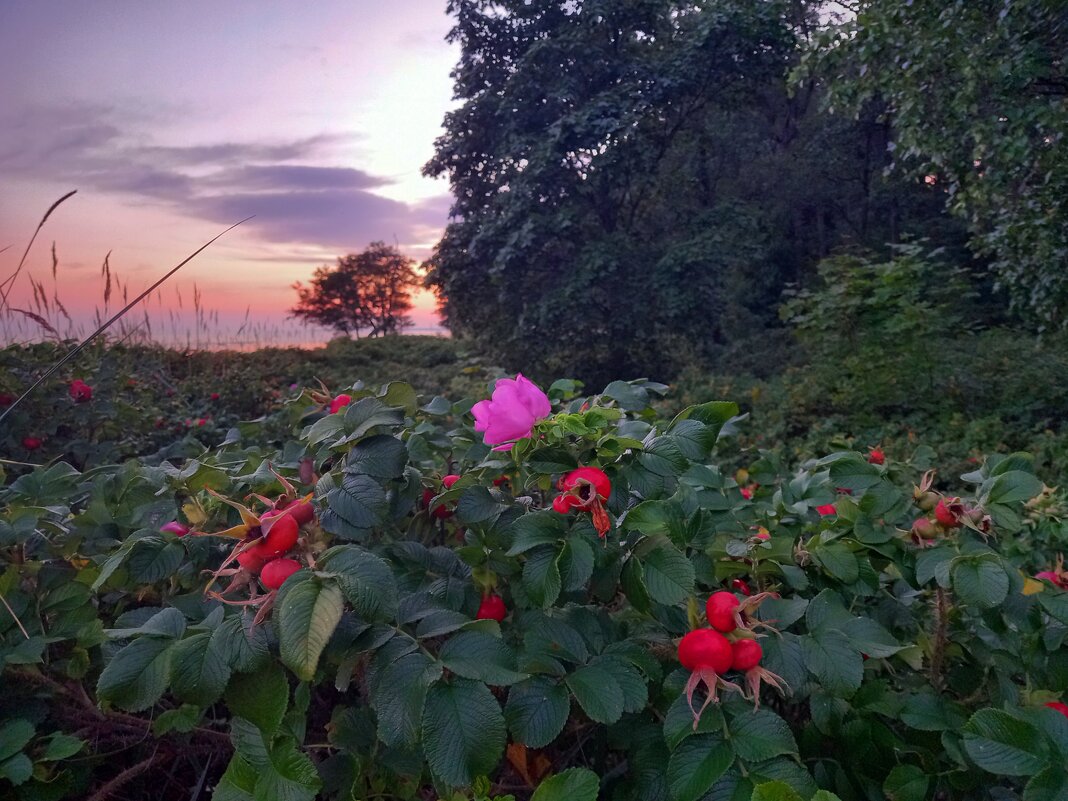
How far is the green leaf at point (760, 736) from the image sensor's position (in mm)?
582

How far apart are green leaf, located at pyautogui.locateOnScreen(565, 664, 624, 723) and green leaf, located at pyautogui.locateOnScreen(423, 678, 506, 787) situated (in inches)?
3.1

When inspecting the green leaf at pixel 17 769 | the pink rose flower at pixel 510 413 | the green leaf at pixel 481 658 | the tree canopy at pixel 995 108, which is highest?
the tree canopy at pixel 995 108

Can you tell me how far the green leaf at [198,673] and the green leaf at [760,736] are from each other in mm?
418

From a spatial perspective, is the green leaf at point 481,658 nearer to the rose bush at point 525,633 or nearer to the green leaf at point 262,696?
the rose bush at point 525,633

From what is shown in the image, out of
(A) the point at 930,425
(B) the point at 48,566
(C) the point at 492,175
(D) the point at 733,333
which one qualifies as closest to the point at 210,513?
(B) the point at 48,566

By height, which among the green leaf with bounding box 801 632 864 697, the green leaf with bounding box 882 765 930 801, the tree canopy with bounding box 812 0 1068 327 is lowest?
the green leaf with bounding box 882 765 930 801

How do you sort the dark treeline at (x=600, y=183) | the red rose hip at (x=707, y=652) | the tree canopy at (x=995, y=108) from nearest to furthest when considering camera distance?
the red rose hip at (x=707, y=652)
the tree canopy at (x=995, y=108)
the dark treeline at (x=600, y=183)

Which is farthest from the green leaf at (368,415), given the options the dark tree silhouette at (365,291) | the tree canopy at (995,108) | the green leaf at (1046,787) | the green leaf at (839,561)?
the dark tree silhouette at (365,291)

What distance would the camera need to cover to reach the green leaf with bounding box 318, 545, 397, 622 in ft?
1.81

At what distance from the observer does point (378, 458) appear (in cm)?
72

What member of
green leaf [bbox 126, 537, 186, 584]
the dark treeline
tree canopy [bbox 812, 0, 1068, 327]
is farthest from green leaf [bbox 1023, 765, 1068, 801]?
the dark treeline

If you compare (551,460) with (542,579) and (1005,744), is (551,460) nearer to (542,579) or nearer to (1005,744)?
(542,579)

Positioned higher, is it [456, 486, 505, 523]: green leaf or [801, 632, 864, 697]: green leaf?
[456, 486, 505, 523]: green leaf

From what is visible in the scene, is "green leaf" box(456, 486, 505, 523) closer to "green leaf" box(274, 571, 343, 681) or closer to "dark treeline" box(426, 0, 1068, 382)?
"green leaf" box(274, 571, 343, 681)
